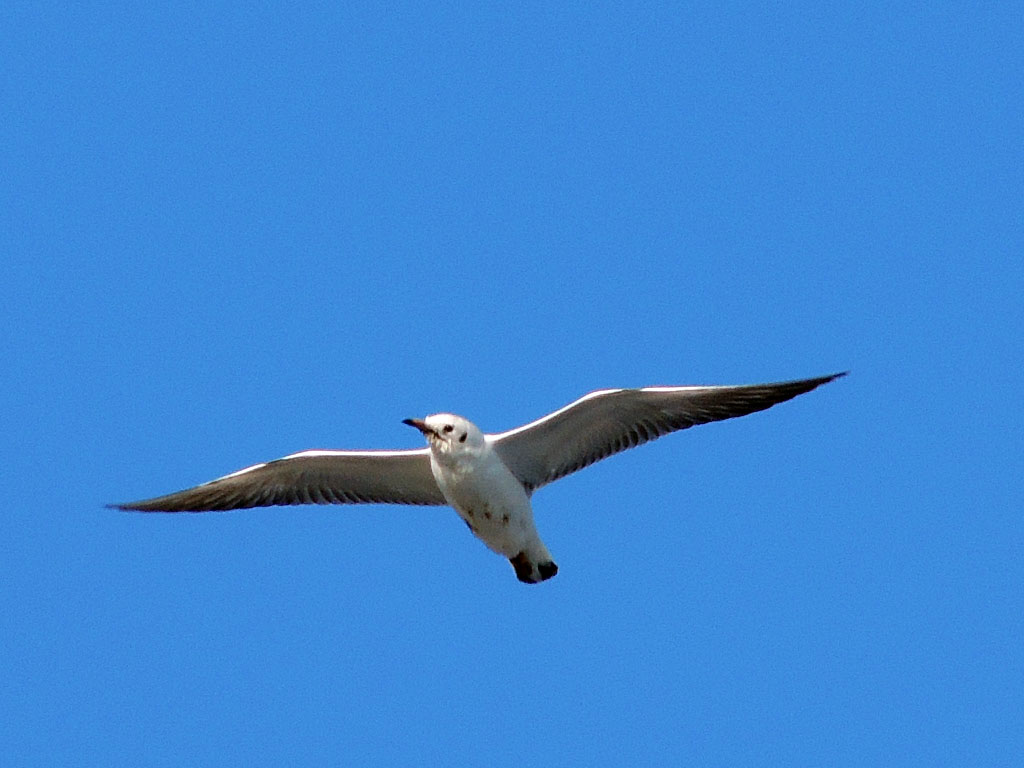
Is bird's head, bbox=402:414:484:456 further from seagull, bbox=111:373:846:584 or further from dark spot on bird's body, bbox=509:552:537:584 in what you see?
dark spot on bird's body, bbox=509:552:537:584

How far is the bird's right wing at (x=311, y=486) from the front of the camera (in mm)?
15578

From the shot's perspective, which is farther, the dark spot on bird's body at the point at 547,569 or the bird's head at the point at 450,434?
the dark spot on bird's body at the point at 547,569

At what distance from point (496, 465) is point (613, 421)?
122 cm

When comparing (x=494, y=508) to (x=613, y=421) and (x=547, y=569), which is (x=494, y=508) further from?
(x=613, y=421)

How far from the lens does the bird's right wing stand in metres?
15.6

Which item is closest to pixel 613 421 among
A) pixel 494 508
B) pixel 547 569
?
pixel 494 508

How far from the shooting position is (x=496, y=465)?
14.8 m

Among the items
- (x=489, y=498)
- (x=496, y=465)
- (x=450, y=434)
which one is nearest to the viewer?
(x=450, y=434)

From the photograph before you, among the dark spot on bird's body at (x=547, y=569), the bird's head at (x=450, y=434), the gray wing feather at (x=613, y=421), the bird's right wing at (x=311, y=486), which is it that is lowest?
the dark spot on bird's body at (x=547, y=569)

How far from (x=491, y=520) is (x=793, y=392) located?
300 cm

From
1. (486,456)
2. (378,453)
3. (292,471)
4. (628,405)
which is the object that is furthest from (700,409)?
(292,471)

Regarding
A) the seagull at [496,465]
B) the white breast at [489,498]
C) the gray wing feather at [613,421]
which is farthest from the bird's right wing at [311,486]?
the gray wing feather at [613,421]

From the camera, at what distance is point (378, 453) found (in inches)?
598

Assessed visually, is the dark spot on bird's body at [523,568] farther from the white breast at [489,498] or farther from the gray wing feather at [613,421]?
the gray wing feather at [613,421]
